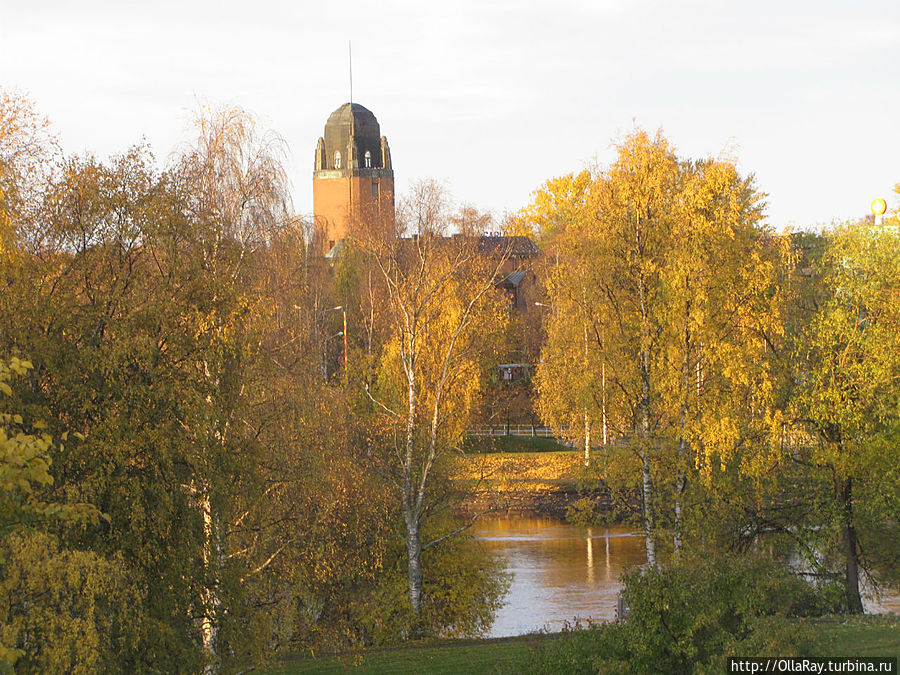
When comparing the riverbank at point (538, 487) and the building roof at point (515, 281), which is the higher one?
the building roof at point (515, 281)

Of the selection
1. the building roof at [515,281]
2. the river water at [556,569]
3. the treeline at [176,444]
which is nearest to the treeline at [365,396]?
the treeline at [176,444]

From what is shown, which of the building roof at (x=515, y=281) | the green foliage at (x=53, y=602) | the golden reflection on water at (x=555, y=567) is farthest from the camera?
the building roof at (x=515, y=281)

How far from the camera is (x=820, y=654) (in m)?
13.2

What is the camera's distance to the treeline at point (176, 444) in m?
12.7

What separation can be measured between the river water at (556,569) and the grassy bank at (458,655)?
1.99 m

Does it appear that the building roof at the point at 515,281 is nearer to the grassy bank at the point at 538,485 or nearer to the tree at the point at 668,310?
the grassy bank at the point at 538,485

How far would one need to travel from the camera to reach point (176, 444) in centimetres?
1584

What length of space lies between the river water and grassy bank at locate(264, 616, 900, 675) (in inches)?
78.4

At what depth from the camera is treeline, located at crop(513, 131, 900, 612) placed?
25812 millimetres

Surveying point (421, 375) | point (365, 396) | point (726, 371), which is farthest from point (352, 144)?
point (726, 371)

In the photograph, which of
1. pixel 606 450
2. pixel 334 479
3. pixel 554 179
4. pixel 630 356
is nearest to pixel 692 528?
pixel 606 450

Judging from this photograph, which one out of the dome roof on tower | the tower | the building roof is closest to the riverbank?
the building roof

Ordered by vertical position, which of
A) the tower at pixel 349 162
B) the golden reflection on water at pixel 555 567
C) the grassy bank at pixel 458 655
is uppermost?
the tower at pixel 349 162

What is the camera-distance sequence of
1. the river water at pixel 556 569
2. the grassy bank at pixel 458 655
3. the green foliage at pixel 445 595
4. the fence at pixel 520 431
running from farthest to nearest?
the fence at pixel 520 431
the river water at pixel 556 569
the green foliage at pixel 445 595
the grassy bank at pixel 458 655
